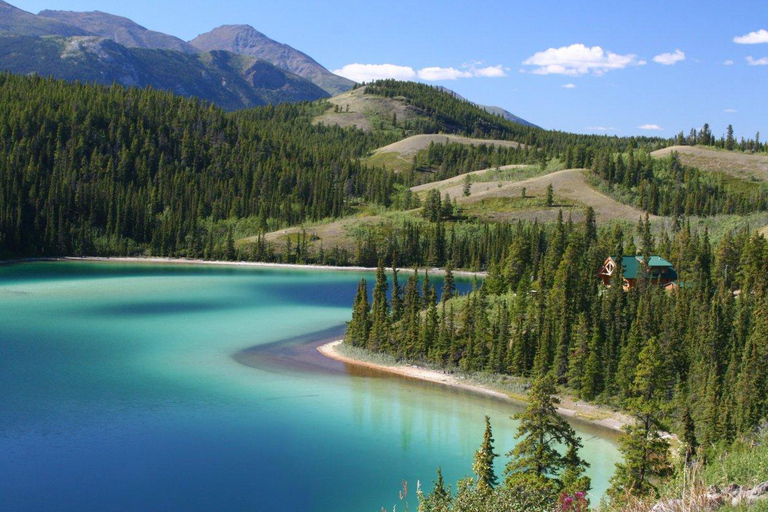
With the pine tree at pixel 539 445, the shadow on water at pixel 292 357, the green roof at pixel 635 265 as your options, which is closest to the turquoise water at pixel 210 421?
the shadow on water at pixel 292 357

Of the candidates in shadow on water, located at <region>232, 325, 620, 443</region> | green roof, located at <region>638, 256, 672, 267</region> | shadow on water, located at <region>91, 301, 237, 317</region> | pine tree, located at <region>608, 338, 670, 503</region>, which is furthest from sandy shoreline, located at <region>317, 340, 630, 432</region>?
green roof, located at <region>638, 256, 672, 267</region>

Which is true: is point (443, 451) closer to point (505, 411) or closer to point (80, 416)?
point (505, 411)

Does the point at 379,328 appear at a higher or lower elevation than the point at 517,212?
lower

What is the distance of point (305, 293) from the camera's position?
12388cm

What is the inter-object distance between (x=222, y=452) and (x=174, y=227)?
15212 cm

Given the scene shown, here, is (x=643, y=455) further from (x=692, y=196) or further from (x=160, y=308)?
(x=692, y=196)

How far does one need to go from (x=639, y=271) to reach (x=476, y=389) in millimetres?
32289

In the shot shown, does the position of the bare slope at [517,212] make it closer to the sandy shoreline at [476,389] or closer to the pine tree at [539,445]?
the sandy shoreline at [476,389]

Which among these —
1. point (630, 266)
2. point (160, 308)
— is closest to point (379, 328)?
point (630, 266)

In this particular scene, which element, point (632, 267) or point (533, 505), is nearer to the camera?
point (533, 505)

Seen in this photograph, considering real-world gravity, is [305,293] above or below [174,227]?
below

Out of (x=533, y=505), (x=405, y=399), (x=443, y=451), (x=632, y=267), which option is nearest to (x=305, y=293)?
(x=632, y=267)

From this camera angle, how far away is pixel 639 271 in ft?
276

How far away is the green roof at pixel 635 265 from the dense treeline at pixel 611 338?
20.1ft
